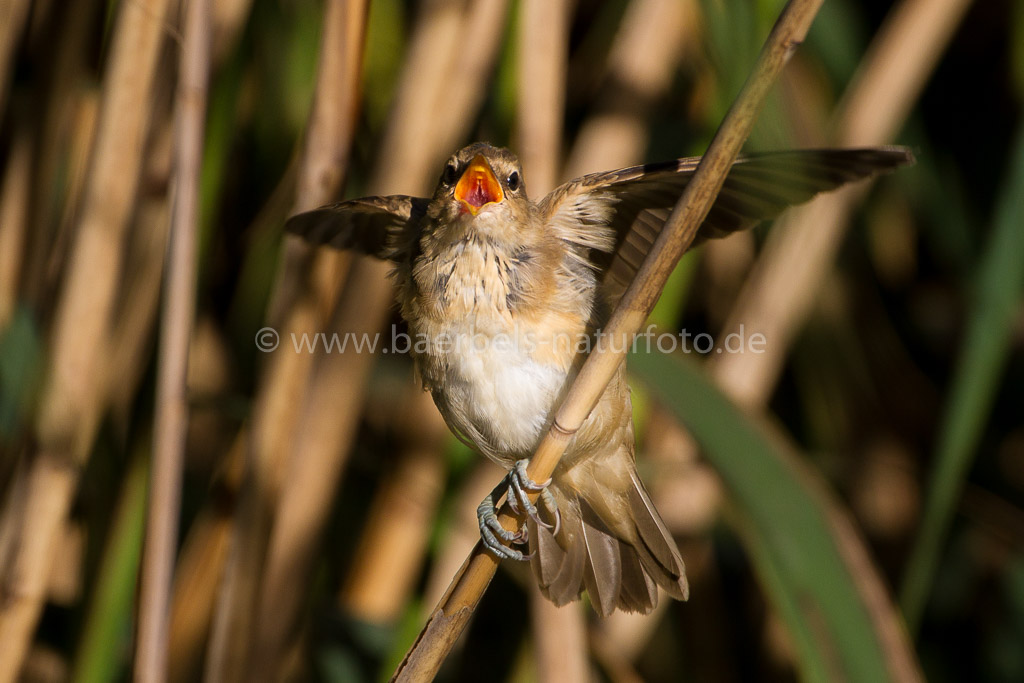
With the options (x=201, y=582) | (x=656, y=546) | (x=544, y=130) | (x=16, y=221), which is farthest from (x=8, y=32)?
(x=656, y=546)

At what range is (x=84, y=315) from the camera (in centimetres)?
139

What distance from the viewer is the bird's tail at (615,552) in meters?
1.57

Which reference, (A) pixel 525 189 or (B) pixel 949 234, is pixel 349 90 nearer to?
(A) pixel 525 189

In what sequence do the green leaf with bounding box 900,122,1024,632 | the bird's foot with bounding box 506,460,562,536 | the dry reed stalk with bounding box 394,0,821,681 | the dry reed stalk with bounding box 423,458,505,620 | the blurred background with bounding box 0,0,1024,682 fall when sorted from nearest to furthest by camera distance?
the dry reed stalk with bounding box 394,0,821,681
the bird's foot with bounding box 506,460,562,536
the blurred background with bounding box 0,0,1024,682
the green leaf with bounding box 900,122,1024,632
the dry reed stalk with bounding box 423,458,505,620

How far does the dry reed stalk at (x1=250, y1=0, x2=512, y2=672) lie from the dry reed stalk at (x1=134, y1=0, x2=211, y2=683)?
29cm

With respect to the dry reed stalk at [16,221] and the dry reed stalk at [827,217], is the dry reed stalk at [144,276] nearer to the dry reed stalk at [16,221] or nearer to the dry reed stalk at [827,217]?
the dry reed stalk at [16,221]

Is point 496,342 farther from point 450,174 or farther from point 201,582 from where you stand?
point 201,582

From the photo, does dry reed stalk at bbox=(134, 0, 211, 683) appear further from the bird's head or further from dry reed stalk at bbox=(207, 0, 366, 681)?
the bird's head

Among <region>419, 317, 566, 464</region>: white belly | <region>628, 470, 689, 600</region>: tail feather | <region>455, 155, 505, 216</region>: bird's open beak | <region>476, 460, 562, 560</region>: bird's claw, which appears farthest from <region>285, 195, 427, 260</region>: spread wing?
<region>628, 470, 689, 600</region>: tail feather

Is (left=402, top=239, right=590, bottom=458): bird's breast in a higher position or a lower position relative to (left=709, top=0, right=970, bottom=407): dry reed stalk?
lower

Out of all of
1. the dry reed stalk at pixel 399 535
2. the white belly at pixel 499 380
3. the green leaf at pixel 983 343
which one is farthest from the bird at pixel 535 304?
the green leaf at pixel 983 343

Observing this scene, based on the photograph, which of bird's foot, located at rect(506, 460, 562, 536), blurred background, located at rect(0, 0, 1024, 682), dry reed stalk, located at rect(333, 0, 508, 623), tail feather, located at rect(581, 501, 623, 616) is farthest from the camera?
dry reed stalk, located at rect(333, 0, 508, 623)

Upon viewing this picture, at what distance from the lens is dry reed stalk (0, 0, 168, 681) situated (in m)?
1.34

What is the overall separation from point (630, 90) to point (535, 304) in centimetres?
57
